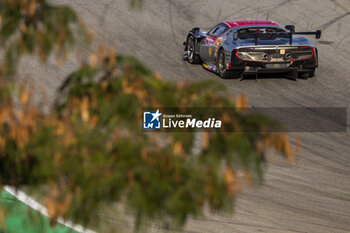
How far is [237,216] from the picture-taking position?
8.14 m

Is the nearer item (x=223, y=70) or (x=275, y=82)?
(x=223, y=70)

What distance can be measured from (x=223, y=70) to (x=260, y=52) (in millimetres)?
1080

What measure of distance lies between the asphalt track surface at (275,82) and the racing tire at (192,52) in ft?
0.79

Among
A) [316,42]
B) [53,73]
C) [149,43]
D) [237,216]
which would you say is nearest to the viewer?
[237,216]

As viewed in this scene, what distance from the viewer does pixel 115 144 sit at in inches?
105

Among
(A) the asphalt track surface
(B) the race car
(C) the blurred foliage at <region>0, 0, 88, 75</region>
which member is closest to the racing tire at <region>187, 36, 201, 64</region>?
(A) the asphalt track surface

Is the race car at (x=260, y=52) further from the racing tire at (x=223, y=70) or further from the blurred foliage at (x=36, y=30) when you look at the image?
the blurred foliage at (x=36, y=30)

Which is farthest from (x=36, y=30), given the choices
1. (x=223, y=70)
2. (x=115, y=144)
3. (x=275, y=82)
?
(x=275, y=82)

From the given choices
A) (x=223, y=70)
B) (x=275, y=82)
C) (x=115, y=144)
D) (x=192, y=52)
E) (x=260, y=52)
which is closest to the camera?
(x=115, y=144)

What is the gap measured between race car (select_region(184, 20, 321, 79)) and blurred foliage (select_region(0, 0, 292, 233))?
10551mm

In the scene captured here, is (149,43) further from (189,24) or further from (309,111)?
(309,111)

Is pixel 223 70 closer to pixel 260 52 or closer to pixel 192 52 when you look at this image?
pixel 260 52

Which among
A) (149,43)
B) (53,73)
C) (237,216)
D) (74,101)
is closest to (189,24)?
(149,43)

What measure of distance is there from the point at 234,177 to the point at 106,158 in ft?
1.74
